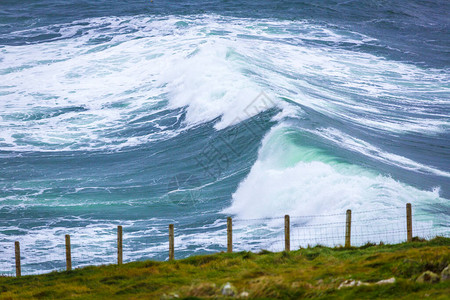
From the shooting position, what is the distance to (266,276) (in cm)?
1106

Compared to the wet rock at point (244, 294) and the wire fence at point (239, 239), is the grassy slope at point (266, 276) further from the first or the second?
the wire fence at point (239, 239)

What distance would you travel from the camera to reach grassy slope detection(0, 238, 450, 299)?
9938mm

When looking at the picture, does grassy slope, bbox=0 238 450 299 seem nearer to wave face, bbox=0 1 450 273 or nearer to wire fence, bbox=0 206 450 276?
wire fence, bbox=0 206 450 276

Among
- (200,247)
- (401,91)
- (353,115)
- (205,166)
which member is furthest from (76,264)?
(401,91)

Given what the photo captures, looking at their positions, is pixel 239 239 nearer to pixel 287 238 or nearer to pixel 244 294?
pixel 287 238

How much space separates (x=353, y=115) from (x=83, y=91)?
49.2 ft

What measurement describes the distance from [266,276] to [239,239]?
22.6ft

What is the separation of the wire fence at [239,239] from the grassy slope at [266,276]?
2.94 metres

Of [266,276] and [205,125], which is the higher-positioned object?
[205,125]

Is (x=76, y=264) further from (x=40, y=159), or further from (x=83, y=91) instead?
(x=83, y=91)

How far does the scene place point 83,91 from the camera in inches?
1453

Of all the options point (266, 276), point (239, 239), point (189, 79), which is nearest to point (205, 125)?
point (189, 79)

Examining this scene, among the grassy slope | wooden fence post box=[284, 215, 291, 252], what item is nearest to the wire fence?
wooden fence post box=[284, 215, 291, 252]

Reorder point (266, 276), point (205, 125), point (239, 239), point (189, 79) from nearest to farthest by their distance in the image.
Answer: point (266, 276) < point (239, 239) < point (205, 125) < point (189, 79)
